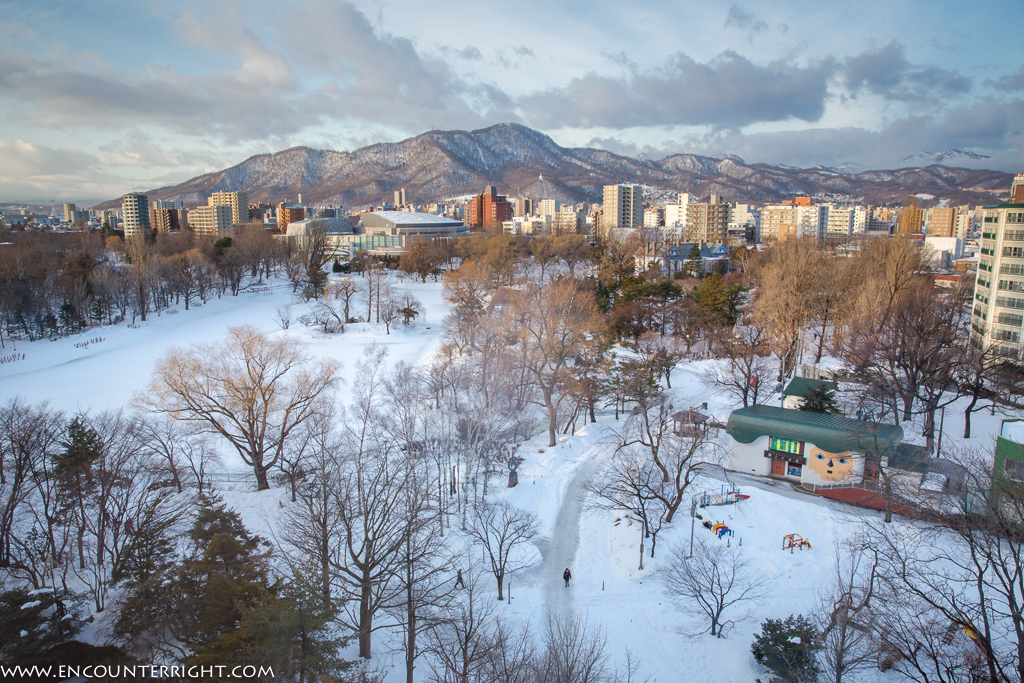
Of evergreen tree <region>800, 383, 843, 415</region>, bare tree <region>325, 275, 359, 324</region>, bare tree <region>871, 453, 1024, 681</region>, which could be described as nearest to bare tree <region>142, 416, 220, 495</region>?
bare tree <region>871, 453, 1024, 681</region>

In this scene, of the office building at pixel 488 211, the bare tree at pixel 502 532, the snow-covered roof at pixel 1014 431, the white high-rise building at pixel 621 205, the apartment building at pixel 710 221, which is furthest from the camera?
the office building at pixel 488 211

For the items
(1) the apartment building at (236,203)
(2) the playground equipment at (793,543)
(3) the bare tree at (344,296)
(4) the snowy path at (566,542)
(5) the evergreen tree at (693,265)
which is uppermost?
(1) the apartment building at (236,203)

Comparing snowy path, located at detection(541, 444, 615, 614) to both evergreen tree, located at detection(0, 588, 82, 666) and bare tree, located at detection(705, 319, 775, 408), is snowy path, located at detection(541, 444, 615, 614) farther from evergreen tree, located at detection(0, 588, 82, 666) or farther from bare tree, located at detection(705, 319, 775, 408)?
evergreen tree, located at detection(0, 588, 82, 666)

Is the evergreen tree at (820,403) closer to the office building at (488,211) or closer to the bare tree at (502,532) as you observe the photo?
the bare tree at (502,532)

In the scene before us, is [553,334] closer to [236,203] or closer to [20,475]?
[20,475]

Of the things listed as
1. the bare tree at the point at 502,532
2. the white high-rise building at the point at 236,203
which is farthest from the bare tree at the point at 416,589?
the white high-rise building at the point at 236,203

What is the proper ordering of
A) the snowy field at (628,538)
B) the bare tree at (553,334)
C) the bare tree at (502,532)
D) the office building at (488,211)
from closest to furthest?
the snowy field at (628,538)
the bare tree at (502,532)
the bare tree at (553,334)
the office building at (488,211)

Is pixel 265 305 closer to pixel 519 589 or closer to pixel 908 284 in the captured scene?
pixel 519 589
